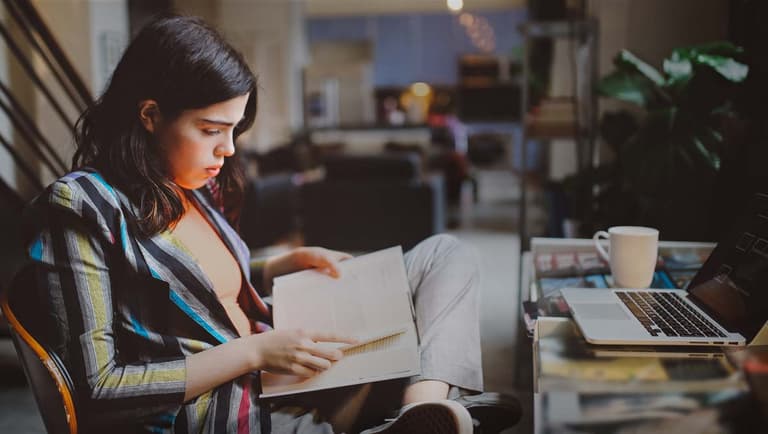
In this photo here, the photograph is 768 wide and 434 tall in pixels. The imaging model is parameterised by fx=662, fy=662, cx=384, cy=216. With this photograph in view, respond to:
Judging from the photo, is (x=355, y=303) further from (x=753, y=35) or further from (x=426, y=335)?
(x=753, y=35)

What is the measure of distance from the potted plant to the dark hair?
121cm

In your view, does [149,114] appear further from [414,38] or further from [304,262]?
[414,38]

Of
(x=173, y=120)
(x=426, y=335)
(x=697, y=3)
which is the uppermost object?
(x=697, y=3)

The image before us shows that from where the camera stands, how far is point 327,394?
1161mm

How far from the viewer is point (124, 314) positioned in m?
0.99

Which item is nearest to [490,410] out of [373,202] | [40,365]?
[40,365]

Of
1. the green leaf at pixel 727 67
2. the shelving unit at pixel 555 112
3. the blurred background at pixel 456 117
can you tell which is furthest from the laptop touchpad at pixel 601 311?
the shelving unit at pixel 555 112

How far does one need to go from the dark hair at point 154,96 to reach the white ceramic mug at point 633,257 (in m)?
0.74

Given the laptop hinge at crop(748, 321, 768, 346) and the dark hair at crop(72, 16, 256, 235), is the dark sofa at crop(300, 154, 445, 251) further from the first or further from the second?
the laptop hinge at crop(748, 321, 768, 346)

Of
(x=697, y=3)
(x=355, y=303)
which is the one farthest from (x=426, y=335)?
(x=697, y=3)

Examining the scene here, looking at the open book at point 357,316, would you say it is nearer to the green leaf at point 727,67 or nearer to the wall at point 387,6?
the green leaf at point 727,67

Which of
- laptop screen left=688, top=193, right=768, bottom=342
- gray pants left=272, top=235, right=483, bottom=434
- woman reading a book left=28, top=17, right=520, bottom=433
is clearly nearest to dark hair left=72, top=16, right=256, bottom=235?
woman reading a book left=28, top=17, right=520, bottom=433

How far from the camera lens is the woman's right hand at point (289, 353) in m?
0.99

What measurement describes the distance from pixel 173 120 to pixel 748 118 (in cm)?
146
